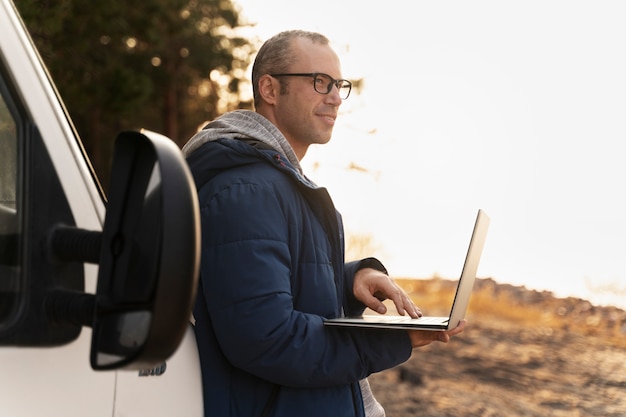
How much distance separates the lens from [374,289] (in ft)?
8.43

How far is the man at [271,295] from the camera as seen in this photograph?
80.5 inches

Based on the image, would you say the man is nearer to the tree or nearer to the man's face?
the man's face

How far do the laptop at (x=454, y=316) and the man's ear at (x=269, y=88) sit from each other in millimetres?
770

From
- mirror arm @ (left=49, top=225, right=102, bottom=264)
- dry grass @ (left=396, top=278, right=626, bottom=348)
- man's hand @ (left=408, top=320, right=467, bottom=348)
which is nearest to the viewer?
mirror arm @ (left=49, top=225, right=102, bottom=264)

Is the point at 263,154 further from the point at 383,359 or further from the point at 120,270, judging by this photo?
the point at 120,270

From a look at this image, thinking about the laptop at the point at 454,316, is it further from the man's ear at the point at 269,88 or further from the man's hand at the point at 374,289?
the man's ear at the point at 269,88

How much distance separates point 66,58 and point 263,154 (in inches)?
340

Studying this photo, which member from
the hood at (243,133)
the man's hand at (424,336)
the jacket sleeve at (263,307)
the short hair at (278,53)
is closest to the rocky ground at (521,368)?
the short hair at (278,53)

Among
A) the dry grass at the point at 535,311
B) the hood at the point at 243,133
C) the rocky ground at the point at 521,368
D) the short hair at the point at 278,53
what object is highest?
the short hair at the point at 278,53

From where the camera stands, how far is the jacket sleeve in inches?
80.1

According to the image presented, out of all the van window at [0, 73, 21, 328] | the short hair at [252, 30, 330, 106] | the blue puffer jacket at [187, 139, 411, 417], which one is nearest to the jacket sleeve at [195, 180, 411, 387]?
the blue puffer jacket at [187, 139, 411, 417]

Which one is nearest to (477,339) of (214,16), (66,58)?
(66,58)

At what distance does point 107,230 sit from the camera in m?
1.26

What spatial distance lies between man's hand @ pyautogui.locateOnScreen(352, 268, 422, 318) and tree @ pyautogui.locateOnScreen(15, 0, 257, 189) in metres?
3.60
